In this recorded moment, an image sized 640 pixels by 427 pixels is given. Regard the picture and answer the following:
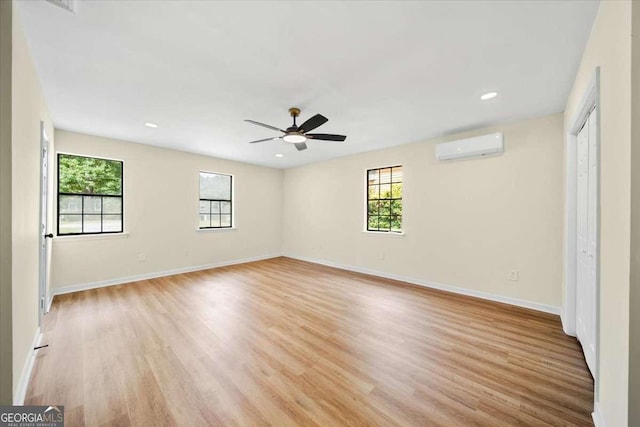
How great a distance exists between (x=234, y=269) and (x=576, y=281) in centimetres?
546

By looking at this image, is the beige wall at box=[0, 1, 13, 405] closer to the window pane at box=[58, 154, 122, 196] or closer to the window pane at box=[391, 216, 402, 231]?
the window pane at box=[58, 154, 122, 196]

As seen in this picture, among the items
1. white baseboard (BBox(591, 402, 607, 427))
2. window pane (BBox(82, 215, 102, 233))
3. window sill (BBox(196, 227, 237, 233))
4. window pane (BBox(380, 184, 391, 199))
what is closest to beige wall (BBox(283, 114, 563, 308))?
window pane (BBox(380, 184, 391, 199))

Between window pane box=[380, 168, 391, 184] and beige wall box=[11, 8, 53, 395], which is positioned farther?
window pane box=[380, 168, 391, 184]

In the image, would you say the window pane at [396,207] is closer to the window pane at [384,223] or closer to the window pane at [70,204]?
the window pane at [384,223]

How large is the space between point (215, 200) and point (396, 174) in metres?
4.13

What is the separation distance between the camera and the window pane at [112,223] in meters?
4.24

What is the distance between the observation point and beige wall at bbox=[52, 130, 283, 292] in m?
3.91

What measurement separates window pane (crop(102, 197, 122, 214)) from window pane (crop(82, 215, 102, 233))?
161mm

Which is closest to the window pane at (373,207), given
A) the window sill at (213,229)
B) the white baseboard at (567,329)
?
the white baseboard at (567,329)

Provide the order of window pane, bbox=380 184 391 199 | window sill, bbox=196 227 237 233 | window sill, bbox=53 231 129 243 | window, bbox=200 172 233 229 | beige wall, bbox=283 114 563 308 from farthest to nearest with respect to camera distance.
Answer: window, bbox=200 172 233 229 → window sill, bbox=196 227 237 233 → window pane, bbox=380 184 391 199 → window sill, bbox=53 231 129 243 → beige wall, bbox=283 114 563 308

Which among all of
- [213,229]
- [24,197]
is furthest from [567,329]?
[213,229]

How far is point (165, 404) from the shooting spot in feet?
5.33

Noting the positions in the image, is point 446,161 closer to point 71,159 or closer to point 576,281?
point 576,281

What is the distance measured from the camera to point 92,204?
4.11 m
